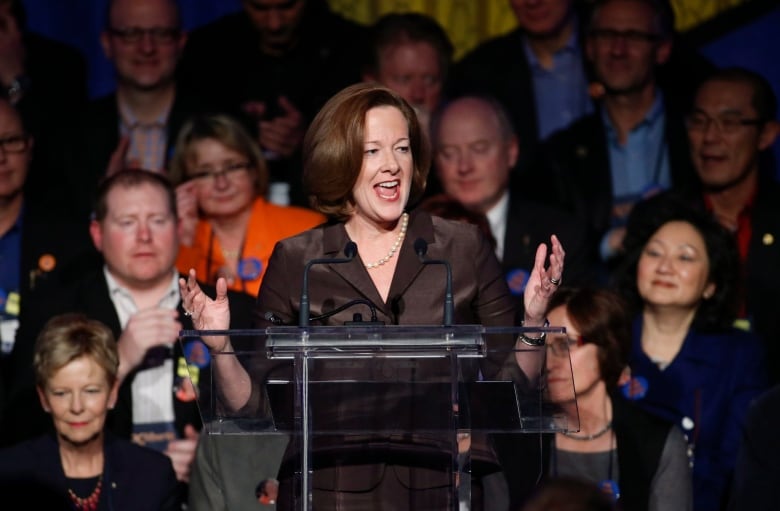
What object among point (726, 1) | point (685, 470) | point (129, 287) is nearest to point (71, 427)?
point (129, 287)

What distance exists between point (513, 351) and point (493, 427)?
0.53 feet

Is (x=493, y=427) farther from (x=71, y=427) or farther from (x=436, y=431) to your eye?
(x=71, y=427)

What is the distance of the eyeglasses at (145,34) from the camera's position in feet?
18.6

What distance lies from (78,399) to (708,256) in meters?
2.38

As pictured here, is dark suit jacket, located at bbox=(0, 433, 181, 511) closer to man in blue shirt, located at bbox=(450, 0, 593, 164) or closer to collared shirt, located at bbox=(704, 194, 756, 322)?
man in blue shirt, located at bbox=(450, 0, 593, 164)

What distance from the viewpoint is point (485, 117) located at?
556cm

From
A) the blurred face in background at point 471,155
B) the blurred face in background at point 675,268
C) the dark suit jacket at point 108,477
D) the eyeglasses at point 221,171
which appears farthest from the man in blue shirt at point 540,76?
the dark suit jacket at point 108,477

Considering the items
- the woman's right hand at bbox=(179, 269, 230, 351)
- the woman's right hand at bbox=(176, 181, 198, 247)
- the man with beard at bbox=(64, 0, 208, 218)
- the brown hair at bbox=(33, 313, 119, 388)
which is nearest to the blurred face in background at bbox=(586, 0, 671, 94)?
the man with beard at bbox=(64, 0, 208, 218)

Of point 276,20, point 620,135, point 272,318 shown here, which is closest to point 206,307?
point 272,318

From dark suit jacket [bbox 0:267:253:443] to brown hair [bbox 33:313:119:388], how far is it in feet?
1.34

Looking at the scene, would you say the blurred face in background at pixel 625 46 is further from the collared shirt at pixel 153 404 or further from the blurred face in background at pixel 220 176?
the collared shirt at pixel 153 404

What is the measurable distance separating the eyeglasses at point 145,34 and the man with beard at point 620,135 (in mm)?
1602

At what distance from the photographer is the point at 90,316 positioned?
5027mm

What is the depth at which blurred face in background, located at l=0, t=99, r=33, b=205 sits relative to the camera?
5.45m
